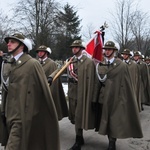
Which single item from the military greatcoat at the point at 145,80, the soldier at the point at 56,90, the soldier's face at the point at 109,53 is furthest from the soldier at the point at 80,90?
the military greatcoat at the point at 145,80

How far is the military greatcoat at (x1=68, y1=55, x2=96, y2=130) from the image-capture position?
21.7 feet

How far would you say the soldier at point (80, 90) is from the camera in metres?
6.61

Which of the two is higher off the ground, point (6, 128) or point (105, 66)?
point (105, 66)

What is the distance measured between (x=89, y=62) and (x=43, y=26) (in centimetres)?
2238

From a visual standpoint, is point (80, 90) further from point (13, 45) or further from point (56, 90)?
point (13, 45)

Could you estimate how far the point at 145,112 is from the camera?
11711 millimetres

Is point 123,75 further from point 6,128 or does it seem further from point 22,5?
point 22,5

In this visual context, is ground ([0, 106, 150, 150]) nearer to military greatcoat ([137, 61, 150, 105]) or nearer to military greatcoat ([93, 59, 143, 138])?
military greatcoat ([93, 59, 143, 138])

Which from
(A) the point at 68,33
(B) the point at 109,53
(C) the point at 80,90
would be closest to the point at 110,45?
(B) the point at 109,53

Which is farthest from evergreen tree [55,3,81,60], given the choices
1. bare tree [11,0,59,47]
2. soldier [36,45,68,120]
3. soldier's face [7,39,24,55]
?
soldier's face [7,39,24,55]

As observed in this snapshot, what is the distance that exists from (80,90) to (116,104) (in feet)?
2.55

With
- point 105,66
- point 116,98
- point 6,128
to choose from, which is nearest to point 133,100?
point 116,98

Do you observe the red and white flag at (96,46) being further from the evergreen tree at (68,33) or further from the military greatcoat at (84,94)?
the evergreen tree at (68,33)

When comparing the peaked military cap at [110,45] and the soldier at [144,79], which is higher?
the peaked military cap at [110,45]
